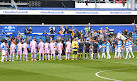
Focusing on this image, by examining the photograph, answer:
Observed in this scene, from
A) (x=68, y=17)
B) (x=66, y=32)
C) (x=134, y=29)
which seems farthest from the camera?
(x=68, y=17)

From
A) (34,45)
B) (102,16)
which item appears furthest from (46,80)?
(102,16)

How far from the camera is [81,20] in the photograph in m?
53.3

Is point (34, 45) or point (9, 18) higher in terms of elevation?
point (9, 18)

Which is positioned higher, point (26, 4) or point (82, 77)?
point (26, 4)

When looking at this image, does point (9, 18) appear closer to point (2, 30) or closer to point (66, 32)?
point (2, 30)

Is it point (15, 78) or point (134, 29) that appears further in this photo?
point (134, 29)

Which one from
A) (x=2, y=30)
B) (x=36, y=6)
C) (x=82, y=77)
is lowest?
(x=82, y=77)

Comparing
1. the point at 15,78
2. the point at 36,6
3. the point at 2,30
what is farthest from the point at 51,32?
the point at 15,78

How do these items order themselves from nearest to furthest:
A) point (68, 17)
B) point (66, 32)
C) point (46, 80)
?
point (46, 80)
point (66, 32)
point (68, 17)

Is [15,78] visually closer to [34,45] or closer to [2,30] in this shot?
[34,45]

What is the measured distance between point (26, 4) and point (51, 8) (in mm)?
3607

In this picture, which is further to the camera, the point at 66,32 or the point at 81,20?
the point at 81,20

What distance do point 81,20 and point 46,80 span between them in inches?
1410

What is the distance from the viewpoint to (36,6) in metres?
51.0
